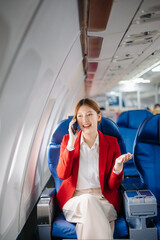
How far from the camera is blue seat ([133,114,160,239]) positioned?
7.65 feet

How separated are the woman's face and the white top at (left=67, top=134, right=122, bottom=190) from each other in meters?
0.20

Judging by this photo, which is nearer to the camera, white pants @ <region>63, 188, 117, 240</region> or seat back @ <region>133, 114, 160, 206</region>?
white pants @ <region>63, 188, 117, 240</region>

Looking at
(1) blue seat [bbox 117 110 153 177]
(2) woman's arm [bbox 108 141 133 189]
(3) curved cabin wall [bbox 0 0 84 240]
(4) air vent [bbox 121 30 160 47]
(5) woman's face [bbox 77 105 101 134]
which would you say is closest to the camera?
(3) curved cabin wall [bbox 0 0 84 240]

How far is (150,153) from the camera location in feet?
7.66

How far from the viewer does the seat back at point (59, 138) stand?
245 cm

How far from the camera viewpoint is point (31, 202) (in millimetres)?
2979

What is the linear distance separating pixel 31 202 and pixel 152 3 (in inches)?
113

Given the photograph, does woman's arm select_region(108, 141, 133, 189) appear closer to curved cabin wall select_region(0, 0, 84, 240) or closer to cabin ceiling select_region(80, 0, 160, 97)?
curved cabin wall select_region(0, 0, 84, 240)

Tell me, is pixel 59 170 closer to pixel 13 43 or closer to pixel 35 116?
pixel 35 116

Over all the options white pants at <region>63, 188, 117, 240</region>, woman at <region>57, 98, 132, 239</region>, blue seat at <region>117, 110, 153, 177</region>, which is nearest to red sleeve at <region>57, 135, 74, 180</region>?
woman at <region>57, 98, 132, 239</region>

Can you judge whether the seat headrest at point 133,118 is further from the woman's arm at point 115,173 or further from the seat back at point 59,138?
the woman's arm at point 115,173

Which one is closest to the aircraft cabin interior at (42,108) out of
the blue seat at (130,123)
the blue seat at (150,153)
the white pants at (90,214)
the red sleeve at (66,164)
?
the blue seat at (150,153)

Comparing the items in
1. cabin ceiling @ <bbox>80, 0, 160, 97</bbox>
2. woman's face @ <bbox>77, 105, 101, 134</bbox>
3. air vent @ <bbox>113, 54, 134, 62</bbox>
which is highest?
air vent @ <bbox>113, 54, 134, 62</bbox>

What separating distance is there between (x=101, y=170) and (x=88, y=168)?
15 centimetres
